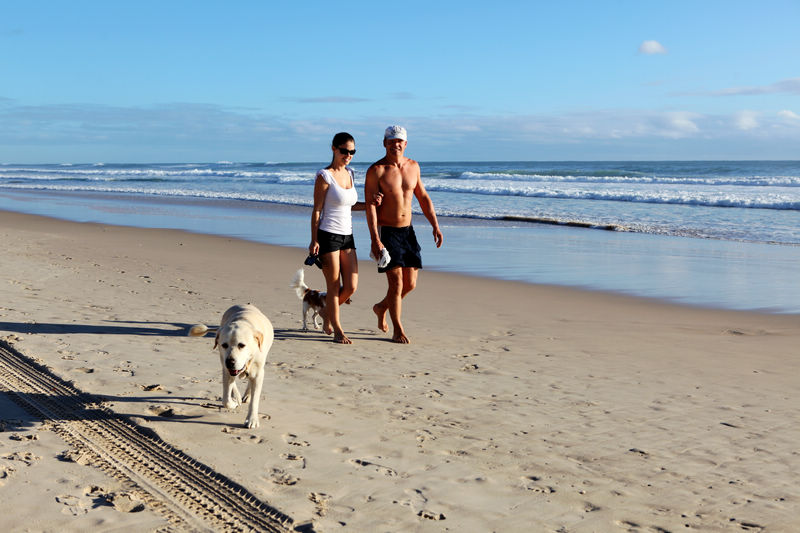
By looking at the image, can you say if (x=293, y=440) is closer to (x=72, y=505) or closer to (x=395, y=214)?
(x=72, y=505)

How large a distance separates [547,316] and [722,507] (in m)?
4.52

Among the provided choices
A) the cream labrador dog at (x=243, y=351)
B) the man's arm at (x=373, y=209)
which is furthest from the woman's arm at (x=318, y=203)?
the cream labrador dog at (x=243, y=351)

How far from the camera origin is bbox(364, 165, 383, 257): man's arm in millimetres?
6215

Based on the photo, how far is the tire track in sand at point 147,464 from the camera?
9.96ft

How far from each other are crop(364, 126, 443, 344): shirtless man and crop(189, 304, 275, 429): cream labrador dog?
2.06 m

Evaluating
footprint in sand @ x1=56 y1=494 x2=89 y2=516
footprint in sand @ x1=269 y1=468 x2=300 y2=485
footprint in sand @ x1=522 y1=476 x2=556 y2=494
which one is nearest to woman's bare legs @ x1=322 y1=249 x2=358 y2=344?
footprint in sand @ x1=269 y1=468 x2=300 y2=485

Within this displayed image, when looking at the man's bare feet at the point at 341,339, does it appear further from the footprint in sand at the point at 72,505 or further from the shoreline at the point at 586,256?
the shoreline at the point at 586,256

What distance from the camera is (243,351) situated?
3.95m

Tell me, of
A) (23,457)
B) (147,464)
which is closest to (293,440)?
(147,464)

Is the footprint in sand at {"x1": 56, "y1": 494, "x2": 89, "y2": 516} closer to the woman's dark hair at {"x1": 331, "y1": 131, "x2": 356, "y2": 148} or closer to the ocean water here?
the woman's dark hair at {"x1": 331, "y1": 131, "x2": 356, "y2": 148}

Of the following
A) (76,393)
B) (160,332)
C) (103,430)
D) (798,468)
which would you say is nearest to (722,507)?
(798,468)

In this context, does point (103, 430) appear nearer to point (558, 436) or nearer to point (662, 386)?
point (558, 436)

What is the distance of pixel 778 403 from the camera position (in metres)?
4.78

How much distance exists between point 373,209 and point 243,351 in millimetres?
2576
